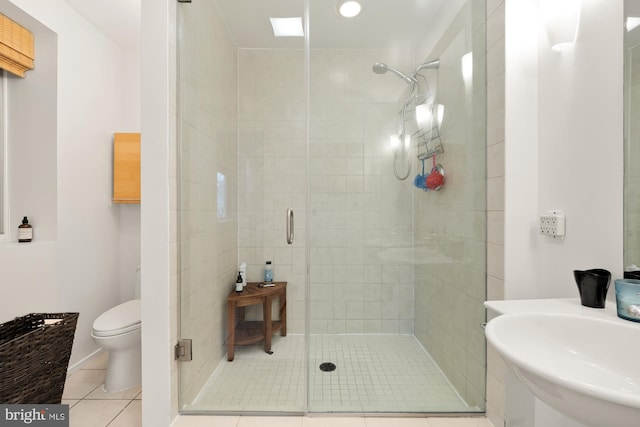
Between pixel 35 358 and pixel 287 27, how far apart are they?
2026 millimetres

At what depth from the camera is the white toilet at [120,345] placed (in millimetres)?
1619

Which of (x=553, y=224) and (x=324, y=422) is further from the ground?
(x=553, y=224)

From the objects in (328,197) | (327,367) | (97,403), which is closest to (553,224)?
(328,197)

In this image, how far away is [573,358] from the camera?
809 millimetres

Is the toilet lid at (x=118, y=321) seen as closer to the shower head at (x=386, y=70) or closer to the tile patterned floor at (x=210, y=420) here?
the tile patterned floor at (x=210, y=420)

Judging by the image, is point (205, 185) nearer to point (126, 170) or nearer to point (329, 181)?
point (329, 181)

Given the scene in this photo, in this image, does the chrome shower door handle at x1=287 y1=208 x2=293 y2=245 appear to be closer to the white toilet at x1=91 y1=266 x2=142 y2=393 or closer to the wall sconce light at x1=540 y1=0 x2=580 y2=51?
the white toilet at x1=91 y1=266 x2=142 y2=393

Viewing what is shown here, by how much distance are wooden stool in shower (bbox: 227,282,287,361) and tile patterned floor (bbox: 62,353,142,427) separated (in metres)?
0.55

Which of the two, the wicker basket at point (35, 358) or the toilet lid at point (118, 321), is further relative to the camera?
the toilet lid at point (118, 321)

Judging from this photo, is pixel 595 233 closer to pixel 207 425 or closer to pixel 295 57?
pixel 295 57

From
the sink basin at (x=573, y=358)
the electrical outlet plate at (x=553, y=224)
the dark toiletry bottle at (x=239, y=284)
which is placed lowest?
the dark toiletry bottle at (x=239, y=284)

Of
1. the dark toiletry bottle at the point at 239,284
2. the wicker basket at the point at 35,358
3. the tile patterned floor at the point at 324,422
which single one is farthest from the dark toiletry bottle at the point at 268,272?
the wicker basket at the point at 35,358

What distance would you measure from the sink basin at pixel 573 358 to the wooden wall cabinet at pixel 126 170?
2427 millimetres

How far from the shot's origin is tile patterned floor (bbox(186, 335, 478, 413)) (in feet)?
4.90
